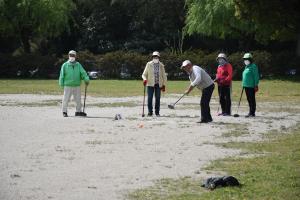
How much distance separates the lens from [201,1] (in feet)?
163

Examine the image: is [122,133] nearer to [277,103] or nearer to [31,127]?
[31,127]

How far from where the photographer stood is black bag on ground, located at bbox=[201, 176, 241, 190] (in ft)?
30.4

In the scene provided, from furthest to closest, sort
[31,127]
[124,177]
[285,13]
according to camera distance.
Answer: [31,127]
[124,177]
[285,13]

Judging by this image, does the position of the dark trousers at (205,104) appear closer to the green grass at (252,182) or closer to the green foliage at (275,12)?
the green grass at (252,182)

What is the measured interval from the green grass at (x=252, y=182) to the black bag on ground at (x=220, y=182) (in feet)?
0.39

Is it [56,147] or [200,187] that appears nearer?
[200,187]

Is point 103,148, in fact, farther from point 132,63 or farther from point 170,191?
point 132,63

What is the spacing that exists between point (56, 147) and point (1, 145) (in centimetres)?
116

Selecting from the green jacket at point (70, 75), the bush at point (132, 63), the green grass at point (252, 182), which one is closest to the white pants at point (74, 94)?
the green jacket at point (70, 75)

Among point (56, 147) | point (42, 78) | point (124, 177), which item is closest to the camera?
point (124, 177)

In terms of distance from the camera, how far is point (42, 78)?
162 ft

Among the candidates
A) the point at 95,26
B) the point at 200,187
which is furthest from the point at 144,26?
the point at 200,187

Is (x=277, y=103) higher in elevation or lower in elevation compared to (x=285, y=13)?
lower

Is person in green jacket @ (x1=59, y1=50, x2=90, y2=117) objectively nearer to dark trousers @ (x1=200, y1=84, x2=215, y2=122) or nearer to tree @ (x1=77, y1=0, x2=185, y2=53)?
dark trousers @ (x1=200, y1=84, x2=215, y2=122)
